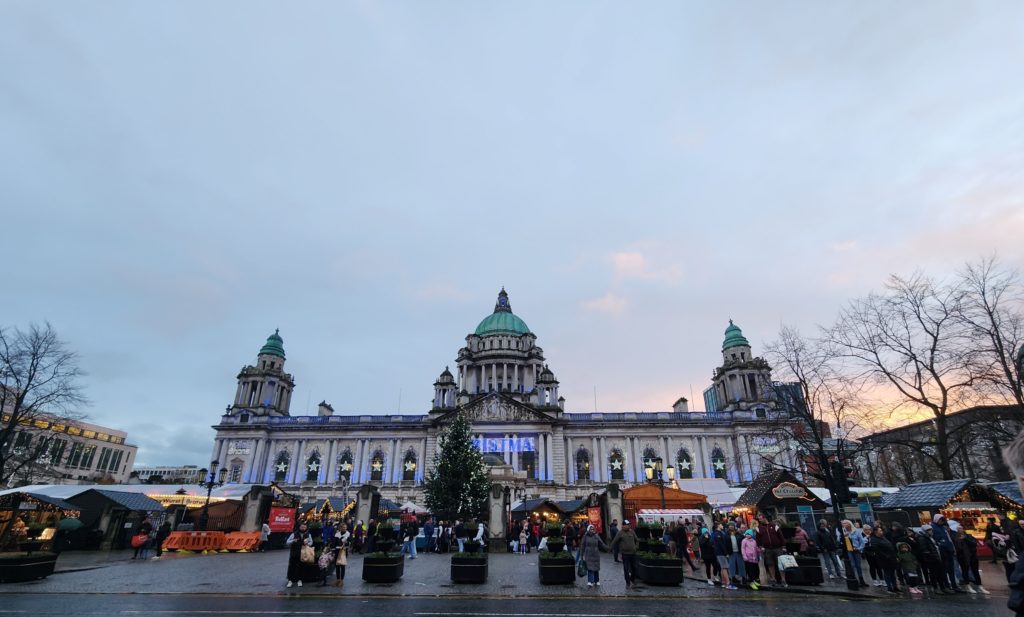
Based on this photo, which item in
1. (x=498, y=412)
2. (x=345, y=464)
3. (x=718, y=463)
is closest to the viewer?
(x=718, y=463)

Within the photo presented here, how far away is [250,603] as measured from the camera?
43.5 feet

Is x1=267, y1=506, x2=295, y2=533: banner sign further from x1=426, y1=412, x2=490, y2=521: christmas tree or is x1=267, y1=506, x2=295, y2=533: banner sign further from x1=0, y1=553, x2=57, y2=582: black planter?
x1=0, y1=553, x2=57, y2=582: black planter

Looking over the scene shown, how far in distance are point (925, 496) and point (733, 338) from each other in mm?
49495

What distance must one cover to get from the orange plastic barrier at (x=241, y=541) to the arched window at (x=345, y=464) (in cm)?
3610

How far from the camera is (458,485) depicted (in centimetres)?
3975

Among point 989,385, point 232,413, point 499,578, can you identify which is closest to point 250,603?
point 499,578

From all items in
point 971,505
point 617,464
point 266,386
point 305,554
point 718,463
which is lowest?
point 305,554

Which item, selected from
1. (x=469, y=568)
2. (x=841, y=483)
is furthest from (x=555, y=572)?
(x=841, y=483)

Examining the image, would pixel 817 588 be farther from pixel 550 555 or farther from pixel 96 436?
pixel 96 436

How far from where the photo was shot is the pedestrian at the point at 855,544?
52.3 ft

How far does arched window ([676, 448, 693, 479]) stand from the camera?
63938 millimetres

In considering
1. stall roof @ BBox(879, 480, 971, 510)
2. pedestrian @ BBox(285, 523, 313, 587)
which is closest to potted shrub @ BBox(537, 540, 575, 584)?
pedestrian @ BBox(285, 523, 313, 587)

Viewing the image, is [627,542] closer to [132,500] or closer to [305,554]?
[305,554]

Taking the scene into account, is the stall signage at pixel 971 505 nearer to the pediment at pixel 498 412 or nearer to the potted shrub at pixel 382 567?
the potted shrub at pixel 382 567
